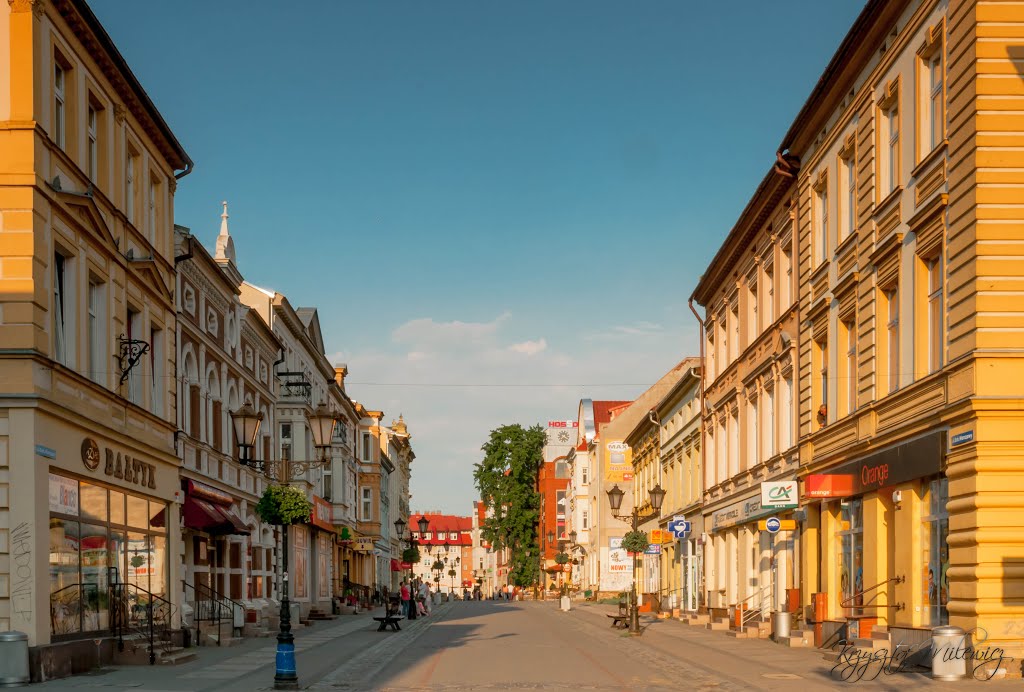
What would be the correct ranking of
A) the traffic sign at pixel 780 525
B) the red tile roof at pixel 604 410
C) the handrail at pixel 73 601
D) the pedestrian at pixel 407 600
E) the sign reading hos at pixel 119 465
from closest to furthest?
1. the handrail at pixel 73 601
2. the sign reading hos at pixel 119 465
3. the traffic sign at pixel 780 525
4. the pedestrian at pixel 407 600
5. the red tile roof at pixel 604 410

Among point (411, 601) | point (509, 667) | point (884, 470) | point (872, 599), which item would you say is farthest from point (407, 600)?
point (884, 470)

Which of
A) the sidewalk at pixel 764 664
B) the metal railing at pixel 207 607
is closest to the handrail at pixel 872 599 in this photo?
the sidewalk at pixel 764 664

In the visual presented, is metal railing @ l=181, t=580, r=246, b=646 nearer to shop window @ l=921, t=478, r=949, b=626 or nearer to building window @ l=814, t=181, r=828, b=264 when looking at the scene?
building window @ l=814, t=181, r=828, b=264

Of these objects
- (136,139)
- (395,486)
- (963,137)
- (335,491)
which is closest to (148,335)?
(136,139)

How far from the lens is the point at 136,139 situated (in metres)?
25.6

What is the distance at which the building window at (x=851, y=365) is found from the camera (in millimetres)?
25052

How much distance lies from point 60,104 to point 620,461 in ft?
176

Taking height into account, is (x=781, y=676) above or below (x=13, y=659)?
below

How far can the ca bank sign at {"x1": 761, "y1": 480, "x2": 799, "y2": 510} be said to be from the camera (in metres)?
28.9

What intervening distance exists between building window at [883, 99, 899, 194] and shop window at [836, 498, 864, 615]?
625cm

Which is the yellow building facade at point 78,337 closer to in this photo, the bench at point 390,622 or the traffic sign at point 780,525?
the bench at point 390,622

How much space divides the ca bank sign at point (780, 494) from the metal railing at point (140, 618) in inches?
530

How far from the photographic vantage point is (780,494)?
2902cm

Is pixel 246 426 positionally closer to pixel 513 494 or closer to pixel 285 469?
pixel 285 469
